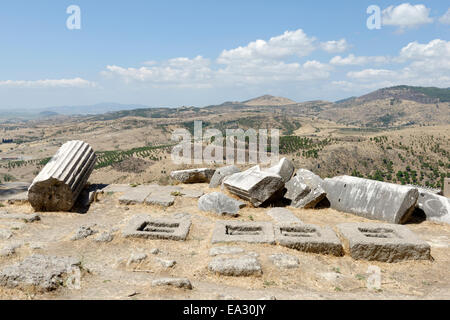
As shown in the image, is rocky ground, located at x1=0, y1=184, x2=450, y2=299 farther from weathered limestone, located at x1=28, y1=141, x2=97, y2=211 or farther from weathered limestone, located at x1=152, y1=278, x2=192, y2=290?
weathered limestone, located at x1=28, y1=141, x2=97, y2=211

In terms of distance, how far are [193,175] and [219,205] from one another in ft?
13.2

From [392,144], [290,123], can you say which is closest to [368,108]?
[290,123]

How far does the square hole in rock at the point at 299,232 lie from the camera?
22.8 feet

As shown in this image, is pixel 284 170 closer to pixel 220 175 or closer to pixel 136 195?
pixel 220 175

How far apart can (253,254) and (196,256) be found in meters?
1.09

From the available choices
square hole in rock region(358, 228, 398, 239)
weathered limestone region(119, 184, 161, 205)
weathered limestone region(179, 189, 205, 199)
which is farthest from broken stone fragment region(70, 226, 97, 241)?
square hole in rock region(358, 228, 398, 239)

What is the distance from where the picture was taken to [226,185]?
987 cm

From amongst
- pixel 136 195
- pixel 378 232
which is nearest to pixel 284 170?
pixel 378 232

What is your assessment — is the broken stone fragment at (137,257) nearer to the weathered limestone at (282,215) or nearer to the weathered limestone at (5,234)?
the weathered limestone at (5,234)

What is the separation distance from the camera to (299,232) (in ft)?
23.6

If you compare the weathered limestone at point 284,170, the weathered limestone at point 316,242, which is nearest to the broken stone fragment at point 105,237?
the weathered limestone at point 316,242

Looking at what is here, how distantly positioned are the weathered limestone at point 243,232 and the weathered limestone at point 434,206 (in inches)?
190

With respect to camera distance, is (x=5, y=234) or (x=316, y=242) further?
(x=5, y=234)
